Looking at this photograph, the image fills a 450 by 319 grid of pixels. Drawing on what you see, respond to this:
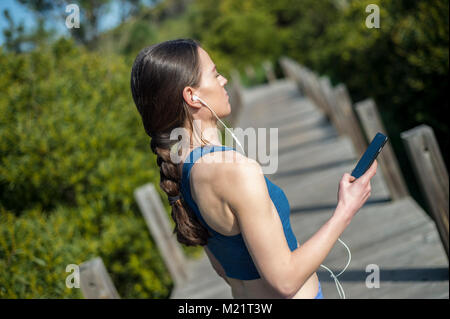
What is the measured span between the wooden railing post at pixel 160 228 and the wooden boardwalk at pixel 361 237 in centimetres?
18

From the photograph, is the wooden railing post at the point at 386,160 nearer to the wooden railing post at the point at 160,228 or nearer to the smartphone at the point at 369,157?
the wooden railing post at the point at 160,228

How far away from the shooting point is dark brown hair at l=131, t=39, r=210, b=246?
1.50 m

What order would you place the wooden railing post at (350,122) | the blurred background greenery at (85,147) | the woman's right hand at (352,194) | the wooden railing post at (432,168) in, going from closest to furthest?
the woman's right hand at (352,194)
the wooden railing post at (432,168)
the blurred background greenery at (85,147)
the wooden railing post at (350,122)

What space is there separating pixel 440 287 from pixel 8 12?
8.12 metres

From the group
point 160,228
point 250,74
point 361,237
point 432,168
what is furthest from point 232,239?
point 250,74

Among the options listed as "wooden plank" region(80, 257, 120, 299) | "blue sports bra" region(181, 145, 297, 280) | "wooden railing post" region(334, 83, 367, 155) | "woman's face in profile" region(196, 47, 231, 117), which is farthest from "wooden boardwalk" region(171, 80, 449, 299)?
"woman's face in profile" region(196, 47, 231, 117)

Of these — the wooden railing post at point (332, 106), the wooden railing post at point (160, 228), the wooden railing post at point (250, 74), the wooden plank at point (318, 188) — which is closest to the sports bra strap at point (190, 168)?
the wooden railing post at point (160, 228)

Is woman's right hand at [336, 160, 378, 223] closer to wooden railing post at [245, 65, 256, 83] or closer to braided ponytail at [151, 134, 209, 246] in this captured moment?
braided ponytail at [151, 134, 209, 246]

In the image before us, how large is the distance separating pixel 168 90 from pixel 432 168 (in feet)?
7.45

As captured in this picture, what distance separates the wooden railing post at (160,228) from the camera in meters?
4.48

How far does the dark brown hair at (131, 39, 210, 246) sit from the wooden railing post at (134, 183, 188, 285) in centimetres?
288

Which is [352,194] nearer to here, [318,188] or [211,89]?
[211,89]

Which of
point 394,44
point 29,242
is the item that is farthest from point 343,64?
point 29,242
